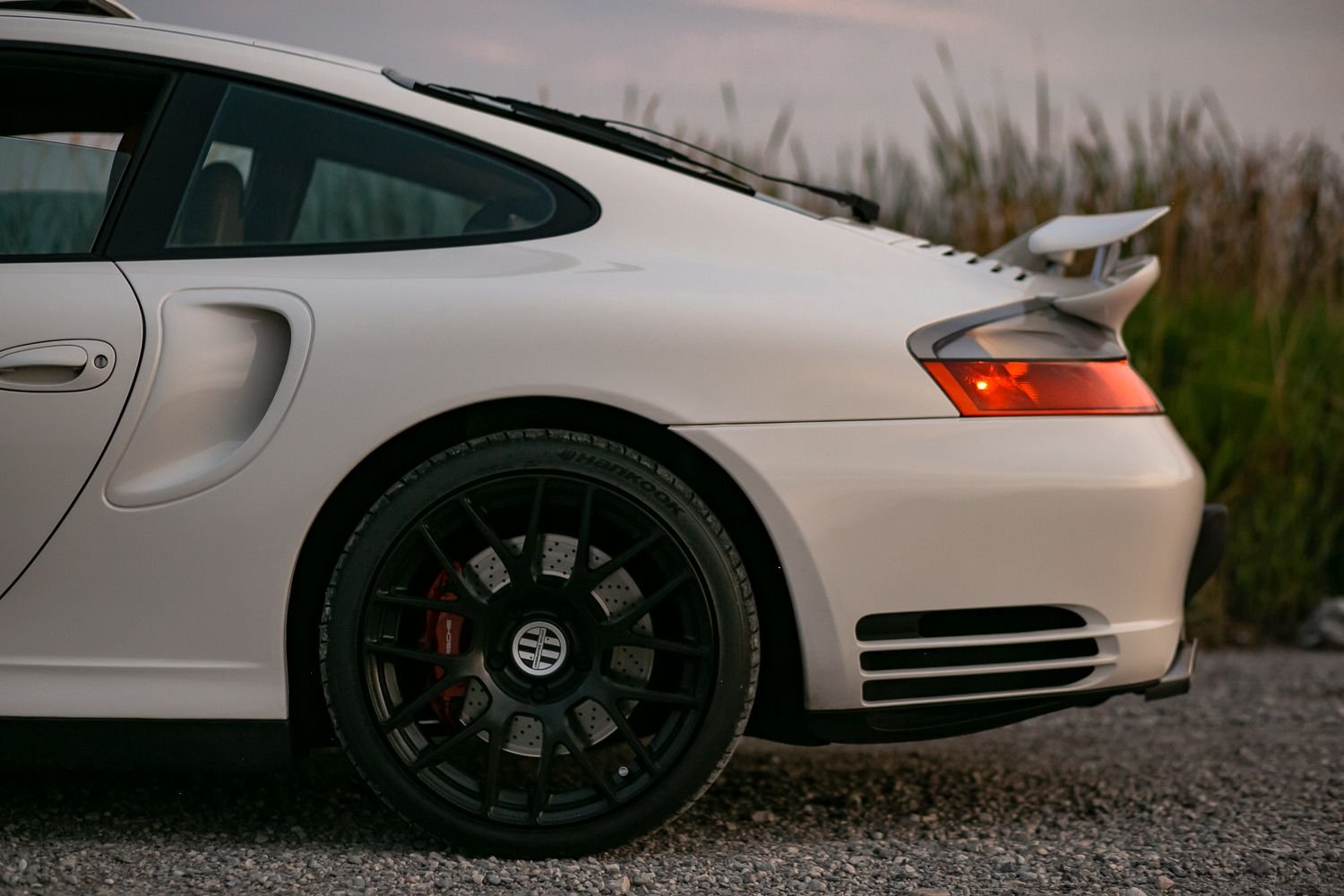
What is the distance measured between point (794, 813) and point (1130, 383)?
1.16 metres

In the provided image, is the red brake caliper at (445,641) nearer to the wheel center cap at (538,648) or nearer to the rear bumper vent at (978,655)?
the wheel center cap at (538,648)

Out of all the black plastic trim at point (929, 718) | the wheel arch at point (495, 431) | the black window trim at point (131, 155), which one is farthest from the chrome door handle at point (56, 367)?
the black plastic trim at point (929, 718)

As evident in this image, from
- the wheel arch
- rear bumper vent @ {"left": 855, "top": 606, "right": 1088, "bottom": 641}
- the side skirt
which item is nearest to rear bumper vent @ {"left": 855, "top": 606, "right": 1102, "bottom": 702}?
rear bumper vent @ {"left": 855, "top": 606, "right": 1088, "bottom": 641}

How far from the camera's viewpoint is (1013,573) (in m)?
2.17

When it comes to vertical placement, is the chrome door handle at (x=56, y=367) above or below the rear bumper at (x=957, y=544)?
above

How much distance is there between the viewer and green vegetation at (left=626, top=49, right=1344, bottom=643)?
469cm

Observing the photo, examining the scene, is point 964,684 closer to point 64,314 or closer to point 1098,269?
point 1098,269

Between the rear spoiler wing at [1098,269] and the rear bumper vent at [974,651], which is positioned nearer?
the rear bumper vent at [974,651]

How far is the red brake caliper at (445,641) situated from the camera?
87.9 inches

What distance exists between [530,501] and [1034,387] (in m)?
0.92

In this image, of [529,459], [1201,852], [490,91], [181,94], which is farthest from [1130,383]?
[181,94]

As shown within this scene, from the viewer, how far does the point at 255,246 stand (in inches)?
89.0

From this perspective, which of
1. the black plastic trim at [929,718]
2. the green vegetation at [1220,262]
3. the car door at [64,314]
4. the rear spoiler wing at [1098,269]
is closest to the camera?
the car door at [64,314]

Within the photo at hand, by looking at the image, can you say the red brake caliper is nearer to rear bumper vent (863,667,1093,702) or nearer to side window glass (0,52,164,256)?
rear bumper vent (863,667,1093,702)
